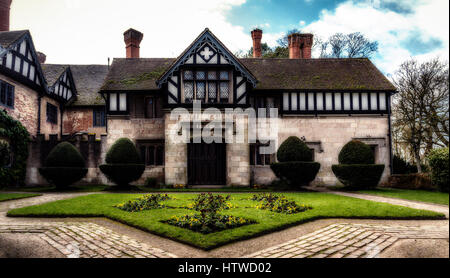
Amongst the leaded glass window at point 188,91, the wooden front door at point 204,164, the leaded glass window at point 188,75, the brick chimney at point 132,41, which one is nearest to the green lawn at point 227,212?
the wooden front door at point 204,164

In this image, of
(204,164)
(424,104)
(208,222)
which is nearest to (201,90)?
(204,164)

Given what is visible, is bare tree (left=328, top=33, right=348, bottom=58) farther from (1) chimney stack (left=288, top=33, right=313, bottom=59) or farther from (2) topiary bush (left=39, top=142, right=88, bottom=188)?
(2) topiary bush (left=39, top=142, right=88, bottom=188)

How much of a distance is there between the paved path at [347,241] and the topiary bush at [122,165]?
443 inches

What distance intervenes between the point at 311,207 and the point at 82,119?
2020 cm

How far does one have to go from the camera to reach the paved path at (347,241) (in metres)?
4.62

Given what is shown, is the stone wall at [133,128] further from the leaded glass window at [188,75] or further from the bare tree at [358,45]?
the bare tree at [358,45]

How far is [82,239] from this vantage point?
215 inches

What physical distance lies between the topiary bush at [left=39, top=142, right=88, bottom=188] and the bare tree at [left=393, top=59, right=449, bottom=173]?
22.1 meters

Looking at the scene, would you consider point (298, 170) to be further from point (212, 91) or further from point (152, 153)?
point (152, 153)

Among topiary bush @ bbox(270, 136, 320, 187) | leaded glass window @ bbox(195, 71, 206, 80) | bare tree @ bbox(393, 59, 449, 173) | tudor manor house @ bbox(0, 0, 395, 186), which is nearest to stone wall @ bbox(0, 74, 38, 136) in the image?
tudor manor house @ bbox(0, 0, 395, 186)

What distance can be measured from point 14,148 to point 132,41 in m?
11.2

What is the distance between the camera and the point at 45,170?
14906 mm
